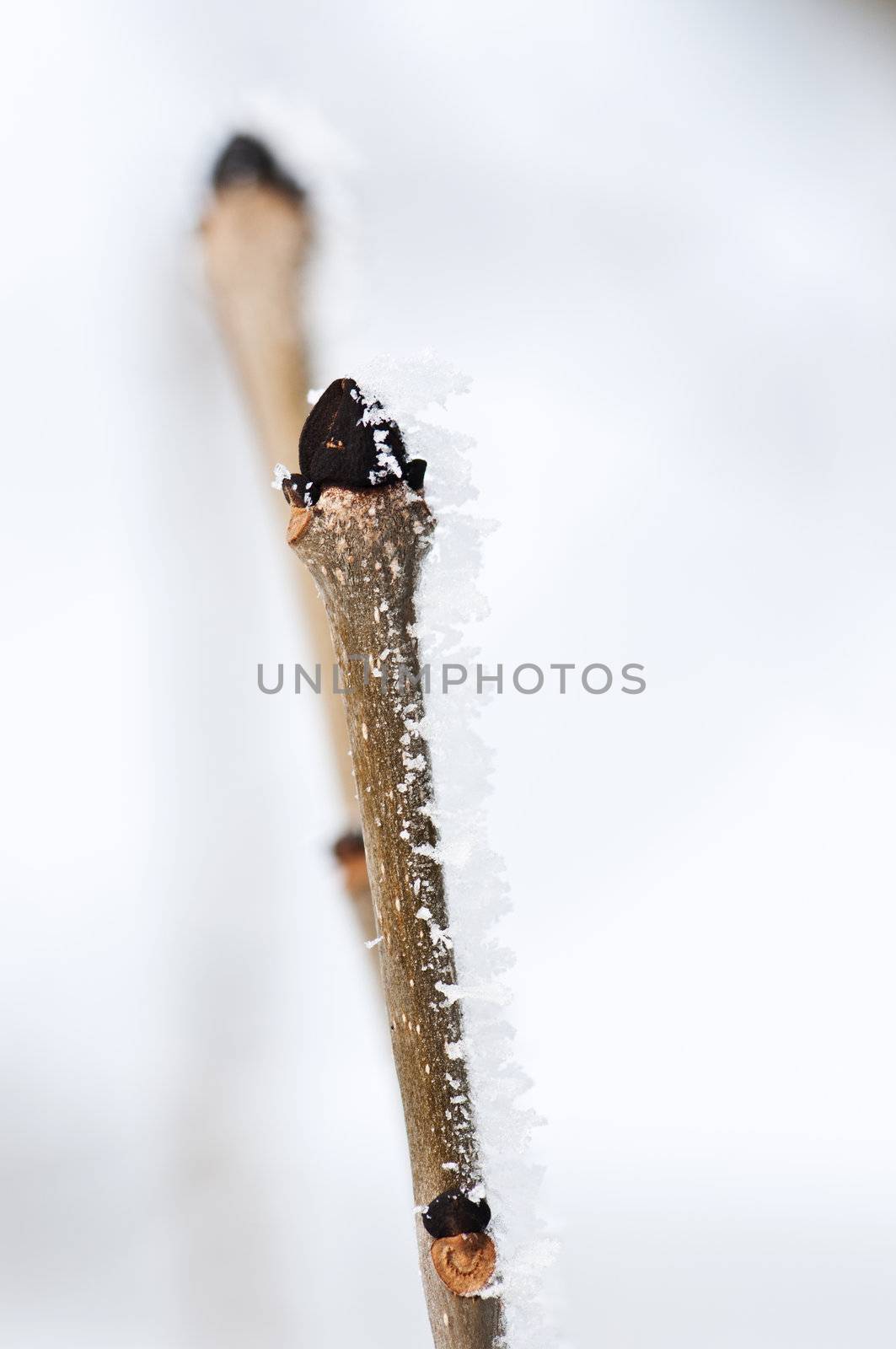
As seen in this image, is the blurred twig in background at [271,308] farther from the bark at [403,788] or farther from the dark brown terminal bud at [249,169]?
the bark at [403,788]

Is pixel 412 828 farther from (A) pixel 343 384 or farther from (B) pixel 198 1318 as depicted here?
(B) pixel 198 1318

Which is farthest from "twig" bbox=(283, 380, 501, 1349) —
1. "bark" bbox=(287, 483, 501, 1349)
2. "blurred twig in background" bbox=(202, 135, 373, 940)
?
"blurred twig in background" bbox=(202, 135, 373, 940)

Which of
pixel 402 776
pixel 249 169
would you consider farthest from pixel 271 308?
pixel 402 776

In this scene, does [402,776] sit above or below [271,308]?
below

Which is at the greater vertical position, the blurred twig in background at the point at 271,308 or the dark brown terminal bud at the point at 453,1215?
the blurred twig in background at the point at 271,308

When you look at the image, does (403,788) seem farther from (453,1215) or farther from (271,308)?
(271,308)

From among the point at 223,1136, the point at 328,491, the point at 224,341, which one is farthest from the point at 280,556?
the point at 223,1136

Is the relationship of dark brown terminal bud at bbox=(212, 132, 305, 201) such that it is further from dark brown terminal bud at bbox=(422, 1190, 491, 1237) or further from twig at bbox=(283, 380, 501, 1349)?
dark brown terminal bud at bbox=(422, 1190, 491, 1237)

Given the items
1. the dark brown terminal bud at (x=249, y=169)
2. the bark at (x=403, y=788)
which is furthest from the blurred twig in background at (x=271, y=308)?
the bark at (x=403, y=788)
